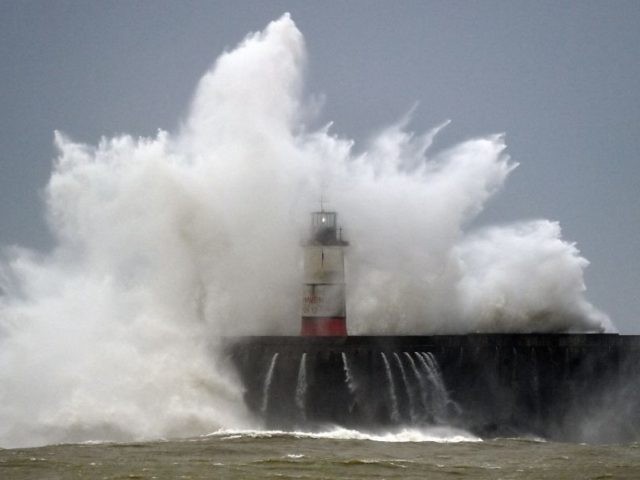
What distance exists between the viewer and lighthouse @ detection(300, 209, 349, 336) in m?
27.9

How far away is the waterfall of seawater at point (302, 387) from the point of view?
80.4 feet

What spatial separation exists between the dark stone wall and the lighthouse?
A: 7.84 feet

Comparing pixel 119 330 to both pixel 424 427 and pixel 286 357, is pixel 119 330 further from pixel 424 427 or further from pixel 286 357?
pixel 424 427

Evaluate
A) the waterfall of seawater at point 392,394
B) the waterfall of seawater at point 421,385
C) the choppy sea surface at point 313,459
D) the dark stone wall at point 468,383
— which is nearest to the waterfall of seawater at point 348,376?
the dark stone wall at point 468,383

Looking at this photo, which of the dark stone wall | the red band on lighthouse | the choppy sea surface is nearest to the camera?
the choppy sea surface

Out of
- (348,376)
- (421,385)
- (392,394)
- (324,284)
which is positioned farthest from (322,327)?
(421,385)

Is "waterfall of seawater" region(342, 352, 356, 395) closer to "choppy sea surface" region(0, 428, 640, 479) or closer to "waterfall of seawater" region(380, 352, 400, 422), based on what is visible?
"waterfall of seawater" region(380, 352, 400, 422)

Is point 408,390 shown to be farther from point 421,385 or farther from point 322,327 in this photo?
point 322,327

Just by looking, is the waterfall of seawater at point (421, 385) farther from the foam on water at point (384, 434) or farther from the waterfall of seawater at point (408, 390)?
the foam on water at point (384, 434)

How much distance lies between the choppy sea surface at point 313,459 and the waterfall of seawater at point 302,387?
1270 millimetres

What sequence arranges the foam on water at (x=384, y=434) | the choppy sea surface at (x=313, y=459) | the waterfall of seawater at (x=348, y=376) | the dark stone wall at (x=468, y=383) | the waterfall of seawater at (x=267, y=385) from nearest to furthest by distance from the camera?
the choppy sea surface at (x=313, y=459)
the foam on water at (x=384, y=434)
the waterfall of seawater at (x=267, y=385)
the dark stone wall at (x=468, y=383)
the waterfall of seawater at (x=348, y=376)

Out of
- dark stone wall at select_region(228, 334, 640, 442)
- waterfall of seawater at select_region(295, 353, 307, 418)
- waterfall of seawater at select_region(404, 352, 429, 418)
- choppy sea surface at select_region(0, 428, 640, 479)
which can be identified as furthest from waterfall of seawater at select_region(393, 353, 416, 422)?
waterfall of seawater at select_region(295, 353, 307, 418)

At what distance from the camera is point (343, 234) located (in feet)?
99.7

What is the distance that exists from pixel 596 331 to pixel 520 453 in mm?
11956
